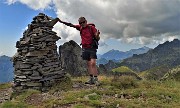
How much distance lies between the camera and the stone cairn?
23.3m

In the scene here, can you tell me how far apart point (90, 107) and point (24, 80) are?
Answer: 9.27 metres

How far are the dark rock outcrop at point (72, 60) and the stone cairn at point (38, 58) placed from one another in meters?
22.3

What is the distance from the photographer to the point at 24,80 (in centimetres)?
2333

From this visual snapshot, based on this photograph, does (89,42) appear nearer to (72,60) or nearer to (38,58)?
(38,58)

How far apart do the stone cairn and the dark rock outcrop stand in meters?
22.3

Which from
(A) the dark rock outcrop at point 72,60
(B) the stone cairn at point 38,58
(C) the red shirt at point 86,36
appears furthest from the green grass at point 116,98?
(A) the dark rock outcrop at point 72,60

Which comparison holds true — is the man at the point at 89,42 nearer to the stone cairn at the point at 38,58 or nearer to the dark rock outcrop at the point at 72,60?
the stone cairn at the point at 38,58

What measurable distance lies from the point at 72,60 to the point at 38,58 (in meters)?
27.4

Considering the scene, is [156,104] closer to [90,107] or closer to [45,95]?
[90,107]

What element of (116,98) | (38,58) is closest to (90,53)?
(38,58)

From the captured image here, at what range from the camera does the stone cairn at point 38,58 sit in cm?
2334

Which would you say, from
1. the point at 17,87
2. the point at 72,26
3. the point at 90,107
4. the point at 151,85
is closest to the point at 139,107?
the point at 90,107

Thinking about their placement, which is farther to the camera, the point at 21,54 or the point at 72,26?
the point at 21,54

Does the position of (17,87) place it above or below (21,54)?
below
